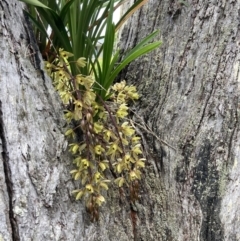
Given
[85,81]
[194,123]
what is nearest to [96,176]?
[85,81]

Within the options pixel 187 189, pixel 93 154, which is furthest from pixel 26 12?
pixel 187 189

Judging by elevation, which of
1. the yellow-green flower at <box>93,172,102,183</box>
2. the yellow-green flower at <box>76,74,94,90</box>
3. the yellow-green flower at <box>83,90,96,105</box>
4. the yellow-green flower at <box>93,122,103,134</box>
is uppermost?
the yellow-green flower at <box>76,74,94,90</box>

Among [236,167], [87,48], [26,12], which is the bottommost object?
[236,167]

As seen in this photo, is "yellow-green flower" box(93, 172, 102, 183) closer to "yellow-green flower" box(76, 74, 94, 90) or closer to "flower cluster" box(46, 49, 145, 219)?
"flower cluster" box(46, 49, 145, 219)

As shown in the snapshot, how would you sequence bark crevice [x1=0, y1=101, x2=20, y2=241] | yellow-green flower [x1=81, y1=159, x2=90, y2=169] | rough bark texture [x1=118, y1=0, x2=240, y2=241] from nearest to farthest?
1. bark crevice [x1=0, y1=101, x2=20, y2=241]
2. yellow-green flower [x1=81, y1=159, x2=90, y2=169]
3. rough bark texture [x1=118, y1=0, x2=240, y2=241]

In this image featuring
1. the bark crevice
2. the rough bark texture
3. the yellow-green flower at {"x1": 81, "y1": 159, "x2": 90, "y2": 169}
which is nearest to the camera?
the bark crevice

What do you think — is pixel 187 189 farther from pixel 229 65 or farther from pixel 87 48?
pixel 87 48

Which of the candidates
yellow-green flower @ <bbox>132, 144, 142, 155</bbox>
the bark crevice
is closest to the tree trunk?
the bark crevice
